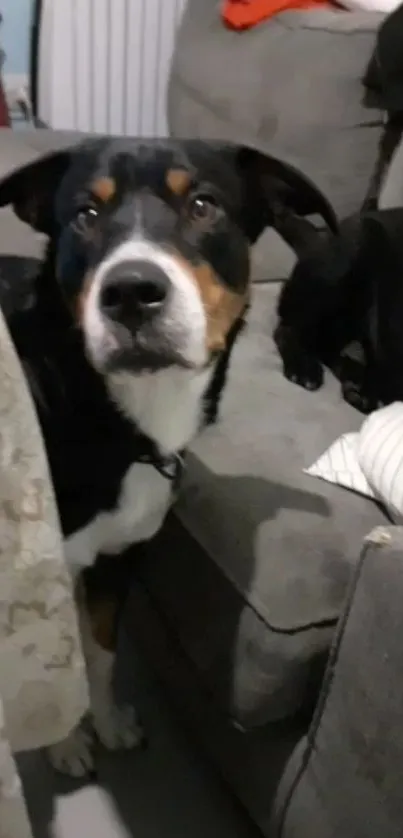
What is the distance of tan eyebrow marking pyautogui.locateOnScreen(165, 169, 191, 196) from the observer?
1092mm

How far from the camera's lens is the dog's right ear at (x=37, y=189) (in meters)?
1.13

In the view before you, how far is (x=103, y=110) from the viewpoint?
2.80m

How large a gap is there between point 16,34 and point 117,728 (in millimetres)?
1952

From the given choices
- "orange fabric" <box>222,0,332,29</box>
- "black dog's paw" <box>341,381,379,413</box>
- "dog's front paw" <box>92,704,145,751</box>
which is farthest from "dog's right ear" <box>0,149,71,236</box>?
"orange fabric" <box>222,0,332,29</box>

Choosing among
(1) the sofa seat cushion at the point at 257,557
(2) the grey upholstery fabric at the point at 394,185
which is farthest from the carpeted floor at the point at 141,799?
(2) the grey upholstery fabric at the point at 394,185

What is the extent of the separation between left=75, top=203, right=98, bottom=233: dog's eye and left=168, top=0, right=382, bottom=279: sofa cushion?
A: 2.85ft

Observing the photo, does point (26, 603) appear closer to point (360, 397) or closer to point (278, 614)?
point (278, 614)

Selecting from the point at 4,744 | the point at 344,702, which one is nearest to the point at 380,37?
the point at 344,702

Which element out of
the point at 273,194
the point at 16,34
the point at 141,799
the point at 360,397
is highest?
the point at 273,194

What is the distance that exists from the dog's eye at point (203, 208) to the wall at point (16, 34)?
1.80m

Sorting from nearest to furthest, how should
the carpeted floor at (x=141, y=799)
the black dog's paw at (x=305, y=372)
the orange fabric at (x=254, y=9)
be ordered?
1. the carpeted floor at (x=141, y=799)
2. the black dog's paw at (x=305, y=372)
3. the orange fabric at (x=254, y=9)

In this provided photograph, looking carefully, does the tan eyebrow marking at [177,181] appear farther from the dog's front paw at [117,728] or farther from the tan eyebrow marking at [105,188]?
the dog's front paw at [117,728]

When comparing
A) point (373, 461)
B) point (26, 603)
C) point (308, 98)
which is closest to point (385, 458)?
point (373, 461)

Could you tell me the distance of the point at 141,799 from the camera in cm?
146
